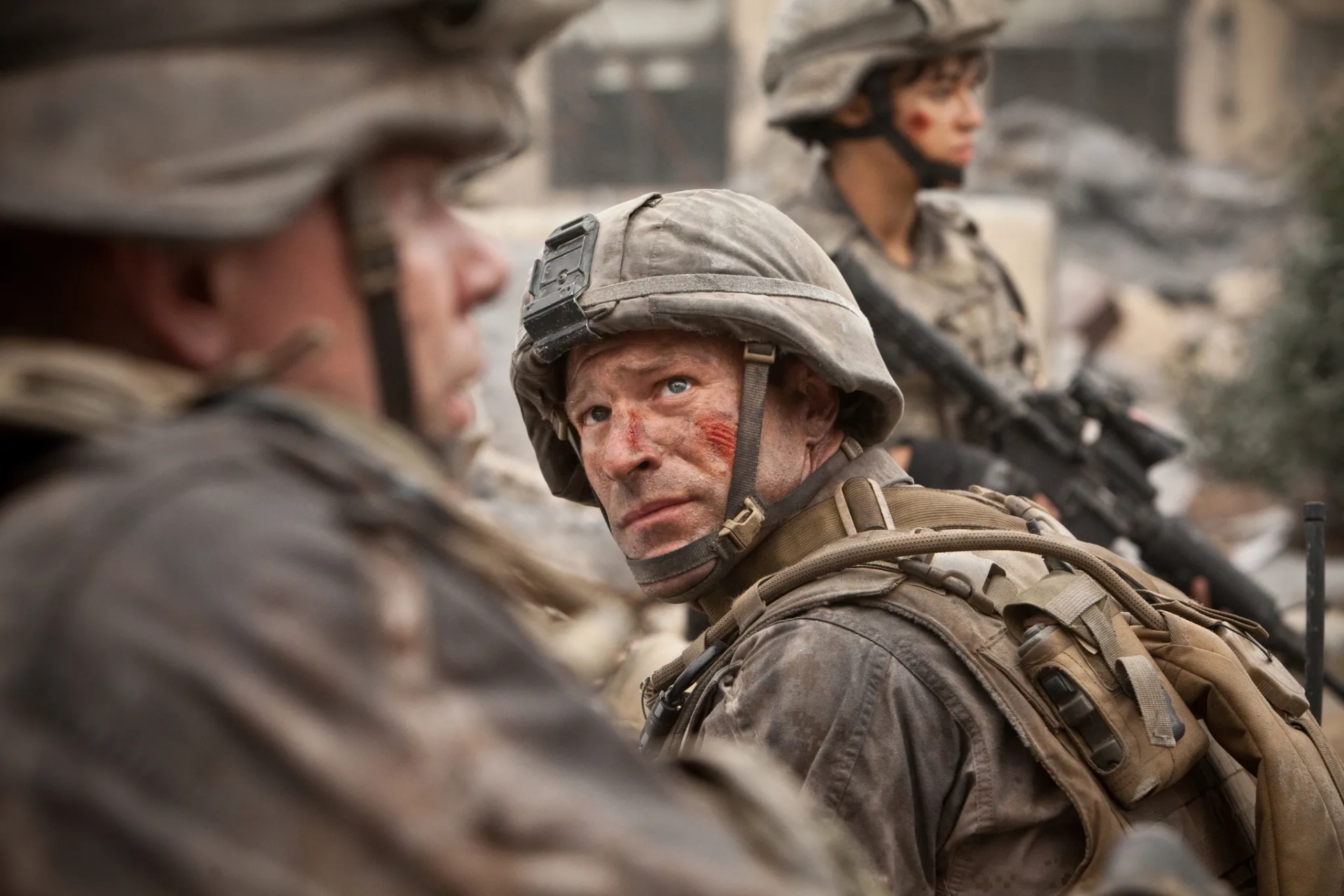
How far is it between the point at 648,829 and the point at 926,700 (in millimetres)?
1533

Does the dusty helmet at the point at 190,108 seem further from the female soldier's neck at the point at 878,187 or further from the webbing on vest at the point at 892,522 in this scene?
the female soldier's neck at the point at 878,187

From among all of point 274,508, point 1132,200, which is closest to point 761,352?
point 274,508

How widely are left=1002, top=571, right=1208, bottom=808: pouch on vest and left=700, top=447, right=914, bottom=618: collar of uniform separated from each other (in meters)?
0.44

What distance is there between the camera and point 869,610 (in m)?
2.82

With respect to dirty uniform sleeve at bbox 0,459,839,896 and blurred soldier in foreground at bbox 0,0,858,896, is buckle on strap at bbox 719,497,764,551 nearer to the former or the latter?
blurred soldier in foreground at bbox 0,0,858,896

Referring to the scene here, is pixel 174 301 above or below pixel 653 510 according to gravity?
above

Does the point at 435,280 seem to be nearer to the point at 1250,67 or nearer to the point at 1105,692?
the point at 1105,692

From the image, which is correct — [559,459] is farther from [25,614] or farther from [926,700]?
[25,614]

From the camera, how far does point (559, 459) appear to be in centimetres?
352

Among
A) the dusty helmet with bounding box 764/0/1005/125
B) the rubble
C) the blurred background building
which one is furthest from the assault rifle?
the rubble

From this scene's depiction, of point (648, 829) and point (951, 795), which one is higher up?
point (648, 829)

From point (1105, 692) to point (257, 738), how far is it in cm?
181

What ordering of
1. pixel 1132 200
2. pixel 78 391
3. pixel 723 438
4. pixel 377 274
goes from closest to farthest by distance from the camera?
pixel 78 391
pixel 377 274
pixel 723 438
pixel 1132 200

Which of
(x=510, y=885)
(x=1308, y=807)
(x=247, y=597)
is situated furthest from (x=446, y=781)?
(x=1308, y=807)
